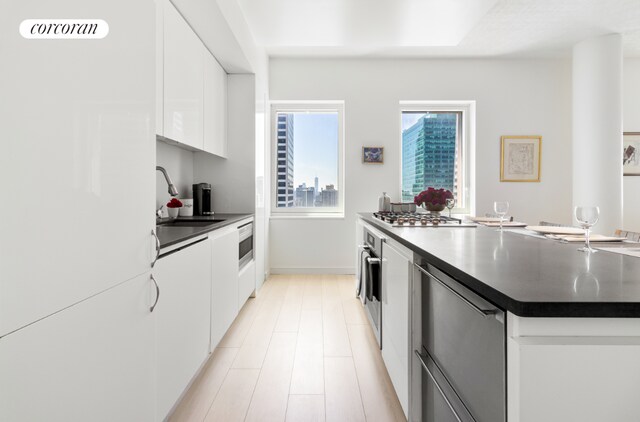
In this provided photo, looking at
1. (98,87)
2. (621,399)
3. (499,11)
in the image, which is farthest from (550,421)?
(499,11)

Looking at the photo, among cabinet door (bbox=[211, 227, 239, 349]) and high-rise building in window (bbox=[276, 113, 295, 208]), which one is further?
high-rise building in window (bbox=[276, 113, 295, 208])

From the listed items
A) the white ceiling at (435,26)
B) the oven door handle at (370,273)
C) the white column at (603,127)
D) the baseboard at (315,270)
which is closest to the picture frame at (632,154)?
the white column at (603,127)

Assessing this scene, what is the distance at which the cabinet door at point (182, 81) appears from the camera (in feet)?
7.18

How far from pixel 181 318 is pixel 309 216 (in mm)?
3075

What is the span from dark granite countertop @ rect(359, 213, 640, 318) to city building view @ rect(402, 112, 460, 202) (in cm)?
334

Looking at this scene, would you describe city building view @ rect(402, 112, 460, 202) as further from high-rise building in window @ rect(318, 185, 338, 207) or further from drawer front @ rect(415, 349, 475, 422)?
drawer front @ rect(415, 349, 475, 422)

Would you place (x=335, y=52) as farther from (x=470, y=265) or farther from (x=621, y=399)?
(x=621, y=399)

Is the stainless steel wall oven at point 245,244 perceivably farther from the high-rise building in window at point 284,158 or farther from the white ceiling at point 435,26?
the white ceiling at point 435,26

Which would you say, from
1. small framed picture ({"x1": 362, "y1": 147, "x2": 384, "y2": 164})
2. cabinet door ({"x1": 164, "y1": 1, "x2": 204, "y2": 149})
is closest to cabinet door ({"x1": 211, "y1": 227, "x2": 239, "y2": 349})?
cabinet door ({"x1": 164, "y1": 1, "x2": 204, "y2": 149})

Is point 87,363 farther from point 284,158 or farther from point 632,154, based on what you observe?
point 632,154

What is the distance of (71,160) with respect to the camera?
0.83 meters

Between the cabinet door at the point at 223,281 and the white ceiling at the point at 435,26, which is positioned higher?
the white ceiling at the point at 435,26

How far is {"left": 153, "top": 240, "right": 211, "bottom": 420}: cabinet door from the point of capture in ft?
4.58

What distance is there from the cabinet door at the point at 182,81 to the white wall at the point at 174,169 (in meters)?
0.33
